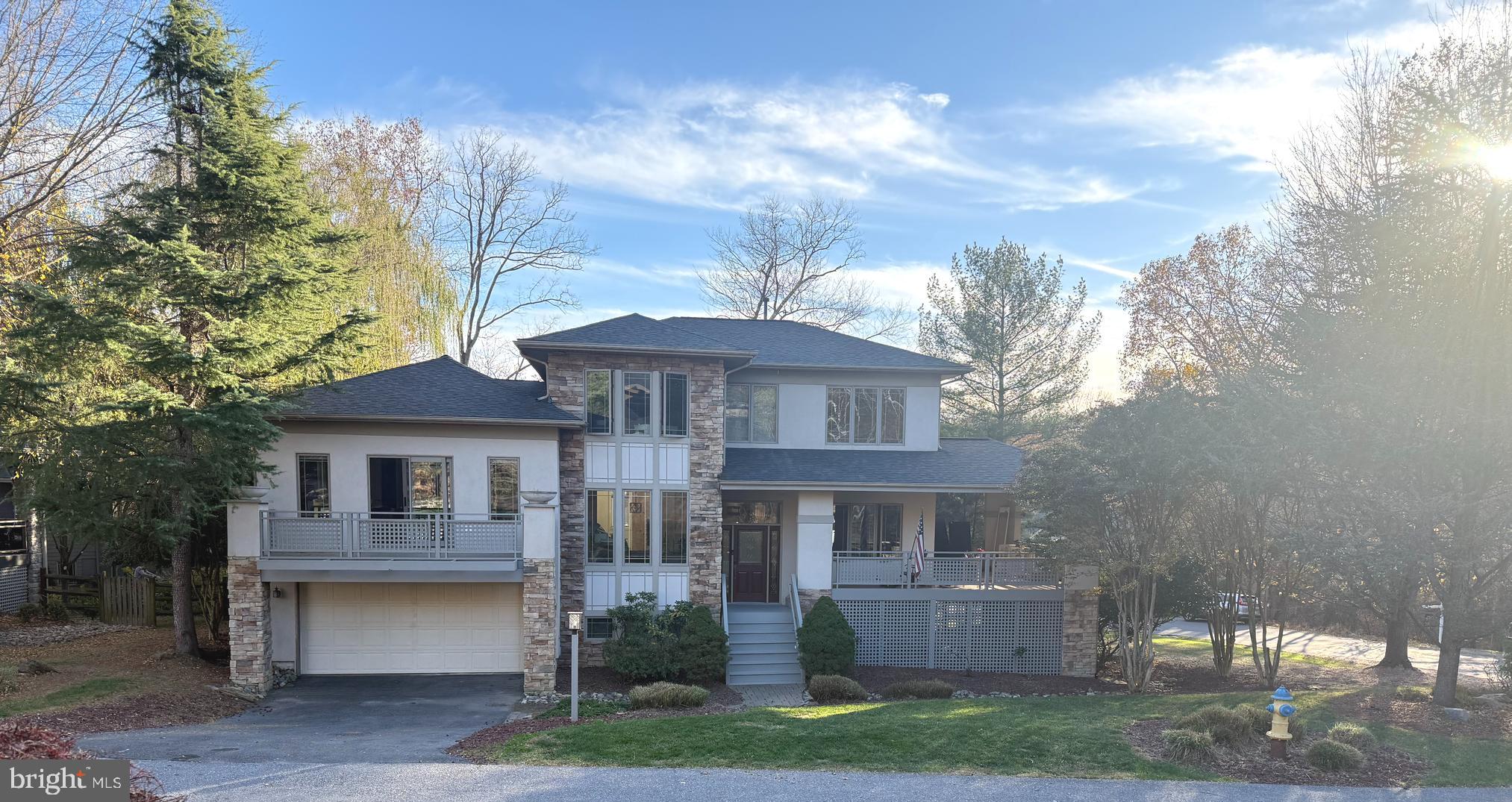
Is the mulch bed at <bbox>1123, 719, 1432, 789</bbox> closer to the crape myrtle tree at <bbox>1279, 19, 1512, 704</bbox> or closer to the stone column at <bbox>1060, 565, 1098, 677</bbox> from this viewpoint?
the crape myrtle tree at <bbox>1279, 19, 1512, 704</bbox>

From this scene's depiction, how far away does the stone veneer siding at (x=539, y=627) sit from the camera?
556 inches

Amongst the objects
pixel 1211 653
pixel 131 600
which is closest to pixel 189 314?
pixel 131 600

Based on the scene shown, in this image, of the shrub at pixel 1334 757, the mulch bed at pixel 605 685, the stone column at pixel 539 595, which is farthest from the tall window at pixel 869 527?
the shrub at pixel 1334 757

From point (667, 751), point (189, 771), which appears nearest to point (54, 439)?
point (189, 771)

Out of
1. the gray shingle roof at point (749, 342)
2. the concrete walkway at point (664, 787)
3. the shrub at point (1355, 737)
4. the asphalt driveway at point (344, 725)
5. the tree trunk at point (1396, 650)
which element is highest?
the gray shingle roof at point (749, 342)

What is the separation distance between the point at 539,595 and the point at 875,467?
7.85 m

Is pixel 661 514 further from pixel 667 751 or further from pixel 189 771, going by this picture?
→ pixel 189 771

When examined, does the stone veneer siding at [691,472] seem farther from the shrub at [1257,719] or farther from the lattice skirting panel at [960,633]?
the shrub at [1257,719]

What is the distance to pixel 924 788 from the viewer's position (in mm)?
8797

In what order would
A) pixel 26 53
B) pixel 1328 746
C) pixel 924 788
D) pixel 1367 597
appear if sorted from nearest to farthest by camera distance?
pixel 924 788 → pixel 1328 746 → pixel 1367 597 → pixel 26 53

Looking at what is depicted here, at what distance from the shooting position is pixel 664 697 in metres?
13.2

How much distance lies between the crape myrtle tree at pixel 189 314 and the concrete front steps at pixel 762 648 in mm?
9628

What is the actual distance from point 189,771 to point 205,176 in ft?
32.6

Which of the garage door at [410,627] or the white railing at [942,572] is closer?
the garage door at [410,627]
